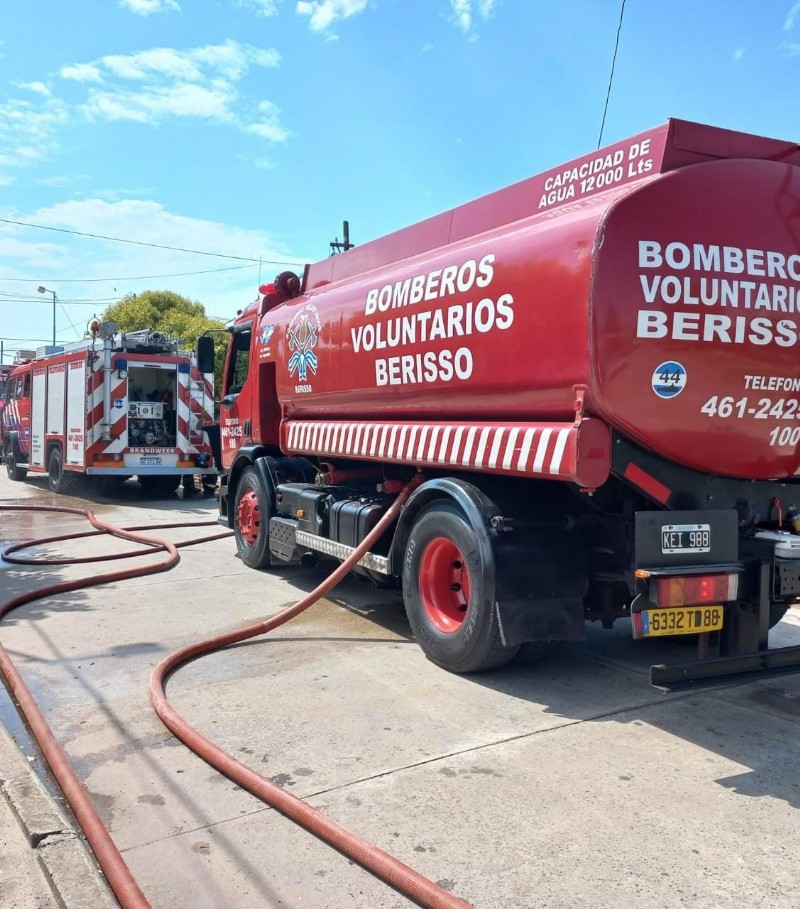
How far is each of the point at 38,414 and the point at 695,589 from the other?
637 inches

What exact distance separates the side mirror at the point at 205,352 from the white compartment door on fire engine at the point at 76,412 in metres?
6.51

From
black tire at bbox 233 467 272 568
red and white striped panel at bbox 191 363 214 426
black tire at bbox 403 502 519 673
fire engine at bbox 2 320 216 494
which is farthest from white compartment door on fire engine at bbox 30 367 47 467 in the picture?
black tire at bbox 403 502 519 673

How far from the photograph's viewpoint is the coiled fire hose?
8.93ft

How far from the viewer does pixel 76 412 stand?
15195mm

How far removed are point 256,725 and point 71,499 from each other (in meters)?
12.8

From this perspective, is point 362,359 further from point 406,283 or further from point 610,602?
point 610,602

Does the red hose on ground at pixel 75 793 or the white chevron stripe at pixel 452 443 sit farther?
the white chevron stripe at pixel 452 443

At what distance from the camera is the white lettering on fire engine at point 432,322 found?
4.89 meters

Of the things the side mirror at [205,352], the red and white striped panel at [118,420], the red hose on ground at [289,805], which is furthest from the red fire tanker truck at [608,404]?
the red and white striped panel at [118,420]

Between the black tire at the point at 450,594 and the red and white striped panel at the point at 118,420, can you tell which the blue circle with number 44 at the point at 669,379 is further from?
the red and white striped panel at the point at 118,420

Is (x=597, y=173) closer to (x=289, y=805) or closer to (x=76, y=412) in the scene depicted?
(x=289, y=805)

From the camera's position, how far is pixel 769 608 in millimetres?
4430

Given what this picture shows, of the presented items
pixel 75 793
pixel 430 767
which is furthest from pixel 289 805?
pixel 75 793

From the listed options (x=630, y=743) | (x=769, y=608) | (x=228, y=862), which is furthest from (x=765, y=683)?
(x=228, y=862)
